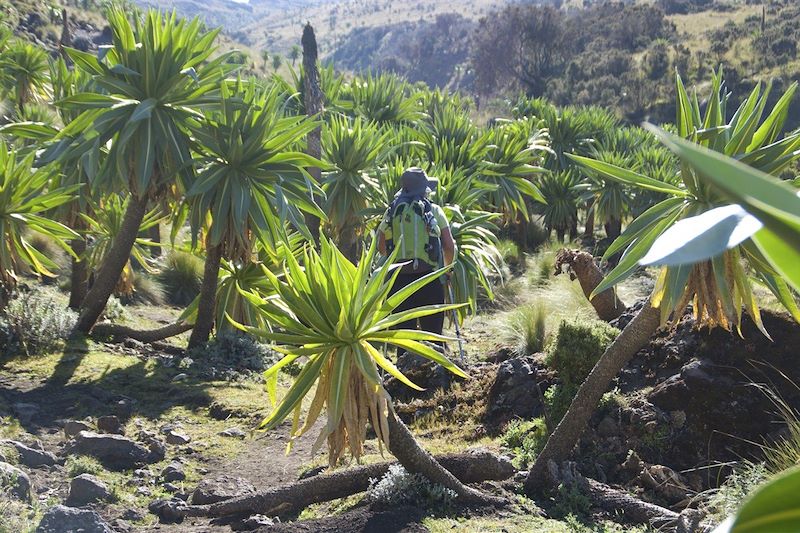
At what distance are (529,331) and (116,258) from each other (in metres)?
4.85

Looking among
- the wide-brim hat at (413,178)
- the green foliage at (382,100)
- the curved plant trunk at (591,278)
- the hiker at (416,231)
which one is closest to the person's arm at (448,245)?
the hiker at (416,231)

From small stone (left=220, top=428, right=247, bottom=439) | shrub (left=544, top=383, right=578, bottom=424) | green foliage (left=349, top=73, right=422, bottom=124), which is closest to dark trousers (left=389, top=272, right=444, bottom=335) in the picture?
shrub (left=544, top=383, right=578, bottom=424)

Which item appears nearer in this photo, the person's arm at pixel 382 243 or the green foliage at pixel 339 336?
the green foliage at pixel 339 336

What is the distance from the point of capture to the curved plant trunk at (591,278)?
8164 mm

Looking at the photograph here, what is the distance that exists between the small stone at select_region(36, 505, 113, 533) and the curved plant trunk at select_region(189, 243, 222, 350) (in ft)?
17.1

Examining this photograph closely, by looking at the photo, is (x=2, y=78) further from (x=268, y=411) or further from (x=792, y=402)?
(x=792, y=402)

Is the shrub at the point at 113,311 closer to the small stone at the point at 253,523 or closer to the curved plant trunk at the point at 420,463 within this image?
the small stone at the point at 253,523

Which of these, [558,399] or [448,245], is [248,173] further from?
[558,399]

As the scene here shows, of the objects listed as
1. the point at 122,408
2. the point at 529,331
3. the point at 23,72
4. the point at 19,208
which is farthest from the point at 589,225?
the point at 122,408

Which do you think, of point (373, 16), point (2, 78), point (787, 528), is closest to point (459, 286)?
point (787, 528)

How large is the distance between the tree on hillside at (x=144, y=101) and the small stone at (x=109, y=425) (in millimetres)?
2740

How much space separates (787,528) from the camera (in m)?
0.88

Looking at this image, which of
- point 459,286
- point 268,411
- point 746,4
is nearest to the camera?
point 268,411

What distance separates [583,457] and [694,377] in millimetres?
1117
